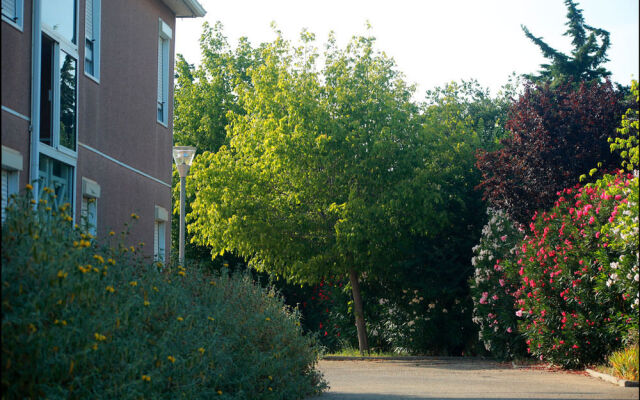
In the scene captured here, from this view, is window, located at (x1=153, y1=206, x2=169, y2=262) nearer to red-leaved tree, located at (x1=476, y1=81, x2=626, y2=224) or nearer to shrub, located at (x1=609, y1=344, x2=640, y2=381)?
red-leaved tree, located at (x1=476, y1=81, x2=626, y2=224)

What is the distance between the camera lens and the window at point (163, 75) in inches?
753

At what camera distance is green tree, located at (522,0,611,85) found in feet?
130

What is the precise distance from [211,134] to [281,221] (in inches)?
556

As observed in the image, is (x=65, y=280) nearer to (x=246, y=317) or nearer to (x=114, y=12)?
(x=246, y=317)

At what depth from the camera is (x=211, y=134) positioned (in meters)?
36.2

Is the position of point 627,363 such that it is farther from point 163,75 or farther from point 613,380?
point 163,75

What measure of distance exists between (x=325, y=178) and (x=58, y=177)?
10.7 meters

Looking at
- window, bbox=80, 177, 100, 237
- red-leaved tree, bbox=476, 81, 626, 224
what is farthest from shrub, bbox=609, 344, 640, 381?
window, bbox=80, 177, 100, 237

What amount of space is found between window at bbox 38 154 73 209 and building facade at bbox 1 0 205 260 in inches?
0.7

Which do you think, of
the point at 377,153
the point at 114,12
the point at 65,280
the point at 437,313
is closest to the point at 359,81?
the point at 377,153

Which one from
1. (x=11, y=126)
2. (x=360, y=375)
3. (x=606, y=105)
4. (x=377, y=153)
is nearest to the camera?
(x=11, y=126)

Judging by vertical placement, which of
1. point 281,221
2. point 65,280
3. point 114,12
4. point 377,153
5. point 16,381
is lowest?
point 16,381

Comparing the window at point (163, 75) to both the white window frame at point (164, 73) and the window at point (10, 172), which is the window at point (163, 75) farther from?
the window at point (10, 172)

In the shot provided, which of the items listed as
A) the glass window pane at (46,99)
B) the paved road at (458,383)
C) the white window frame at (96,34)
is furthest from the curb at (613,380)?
the white window frame at (96,34)
